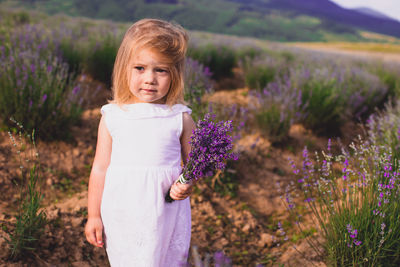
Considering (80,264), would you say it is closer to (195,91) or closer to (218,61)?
(195,91)

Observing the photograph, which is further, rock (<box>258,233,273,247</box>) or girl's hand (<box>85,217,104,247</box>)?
rock (<box>258,233,273,247</box>)

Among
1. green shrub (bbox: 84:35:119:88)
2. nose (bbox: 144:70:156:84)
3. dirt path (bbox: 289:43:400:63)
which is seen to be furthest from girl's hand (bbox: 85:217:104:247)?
dirt path (bbox: 289:43:400:63)

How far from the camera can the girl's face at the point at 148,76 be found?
143 cm

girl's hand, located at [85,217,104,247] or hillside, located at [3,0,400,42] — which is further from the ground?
hillside, located at [3,0,400,42]

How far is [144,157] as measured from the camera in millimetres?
1434

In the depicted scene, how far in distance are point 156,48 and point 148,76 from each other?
0.13m

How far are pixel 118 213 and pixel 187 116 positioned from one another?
0.58 m

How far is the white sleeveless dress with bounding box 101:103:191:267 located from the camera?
4.58 feet

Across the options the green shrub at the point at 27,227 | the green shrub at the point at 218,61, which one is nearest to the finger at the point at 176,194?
the green shrub at the point at 27,227

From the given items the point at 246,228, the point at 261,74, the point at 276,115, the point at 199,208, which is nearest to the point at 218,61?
the point at 261,74

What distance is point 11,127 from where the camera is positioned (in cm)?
326

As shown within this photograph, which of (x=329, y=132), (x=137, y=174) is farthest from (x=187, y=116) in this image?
(x=329, y=132)

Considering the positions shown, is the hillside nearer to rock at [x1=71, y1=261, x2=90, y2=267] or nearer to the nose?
rock at [x1=71, y1=261, x2=90, y2=267]

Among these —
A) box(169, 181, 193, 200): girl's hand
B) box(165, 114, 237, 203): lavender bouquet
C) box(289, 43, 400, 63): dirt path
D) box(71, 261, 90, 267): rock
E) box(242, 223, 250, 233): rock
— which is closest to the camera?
box(165, 114, 237, 203): lavender bouquet
